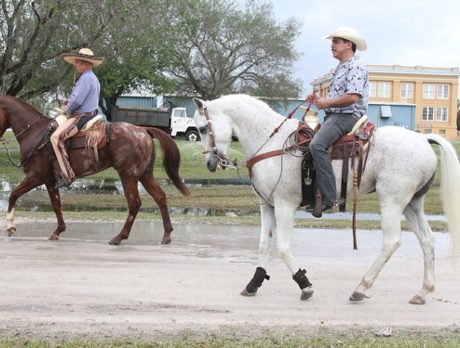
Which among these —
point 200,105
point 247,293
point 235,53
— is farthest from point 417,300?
point 235,53

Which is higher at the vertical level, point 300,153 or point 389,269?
point 300,153

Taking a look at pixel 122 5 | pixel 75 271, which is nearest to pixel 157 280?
pixel 75 271

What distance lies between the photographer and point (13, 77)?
94.0ft

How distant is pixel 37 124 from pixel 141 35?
59.1 ft

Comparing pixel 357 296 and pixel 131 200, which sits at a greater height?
pixel 131 200

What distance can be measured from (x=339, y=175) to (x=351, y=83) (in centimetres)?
98

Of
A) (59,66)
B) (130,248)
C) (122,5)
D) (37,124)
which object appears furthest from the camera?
(59,66)

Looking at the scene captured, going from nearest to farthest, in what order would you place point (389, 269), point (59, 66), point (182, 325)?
point (182, 325), point (389, 269), point (59, 66)

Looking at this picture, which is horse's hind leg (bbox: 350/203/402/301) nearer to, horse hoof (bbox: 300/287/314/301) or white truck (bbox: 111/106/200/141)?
horse hoof (bbox: 300/287/314/301)

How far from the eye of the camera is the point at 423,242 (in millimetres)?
6875

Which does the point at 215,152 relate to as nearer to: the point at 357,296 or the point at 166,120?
the point at 357,296

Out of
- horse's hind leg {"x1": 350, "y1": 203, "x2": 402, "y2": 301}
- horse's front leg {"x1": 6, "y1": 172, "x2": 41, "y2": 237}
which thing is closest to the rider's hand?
horse's hind leg {"x1": 350, "y1": 203, "x2": 402, "y2": 301}

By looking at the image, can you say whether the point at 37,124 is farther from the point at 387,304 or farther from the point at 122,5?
the point at 122,5

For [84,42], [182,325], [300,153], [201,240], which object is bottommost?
[201,240]
